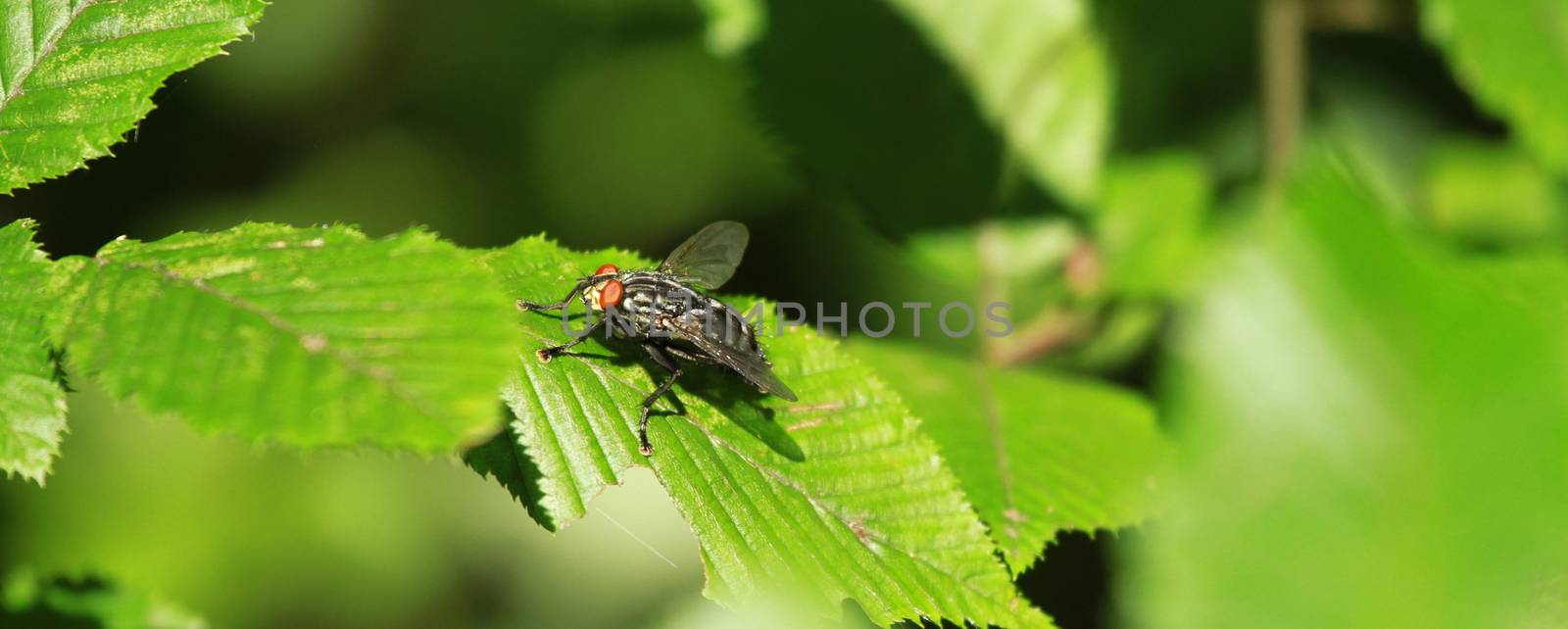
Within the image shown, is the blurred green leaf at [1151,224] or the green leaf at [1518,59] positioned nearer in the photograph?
the green leaf at [1518,59]

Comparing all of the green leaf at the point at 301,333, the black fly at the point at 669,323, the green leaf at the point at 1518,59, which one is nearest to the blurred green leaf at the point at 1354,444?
the green leaf at the point at 301,333

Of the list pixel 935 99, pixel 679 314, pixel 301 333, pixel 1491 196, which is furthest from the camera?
pixel 1491 196

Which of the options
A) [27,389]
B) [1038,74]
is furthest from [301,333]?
[1038,74]

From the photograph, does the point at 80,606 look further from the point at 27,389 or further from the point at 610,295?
the point at 610,295

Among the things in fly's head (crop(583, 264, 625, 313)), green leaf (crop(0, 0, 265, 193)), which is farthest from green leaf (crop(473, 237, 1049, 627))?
green leaf (crop(0, 0, 265, 193))

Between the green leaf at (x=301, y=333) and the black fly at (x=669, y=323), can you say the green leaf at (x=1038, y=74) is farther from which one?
the green leaf at (x=301, y=333)

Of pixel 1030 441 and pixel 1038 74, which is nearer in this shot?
pixel 1030 441

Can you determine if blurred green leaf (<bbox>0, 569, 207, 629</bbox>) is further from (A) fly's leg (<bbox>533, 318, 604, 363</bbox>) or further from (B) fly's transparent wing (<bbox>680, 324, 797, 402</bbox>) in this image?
(B) fly's transparent wing (<bbox>680, 324, 797, 402</bbox>)
